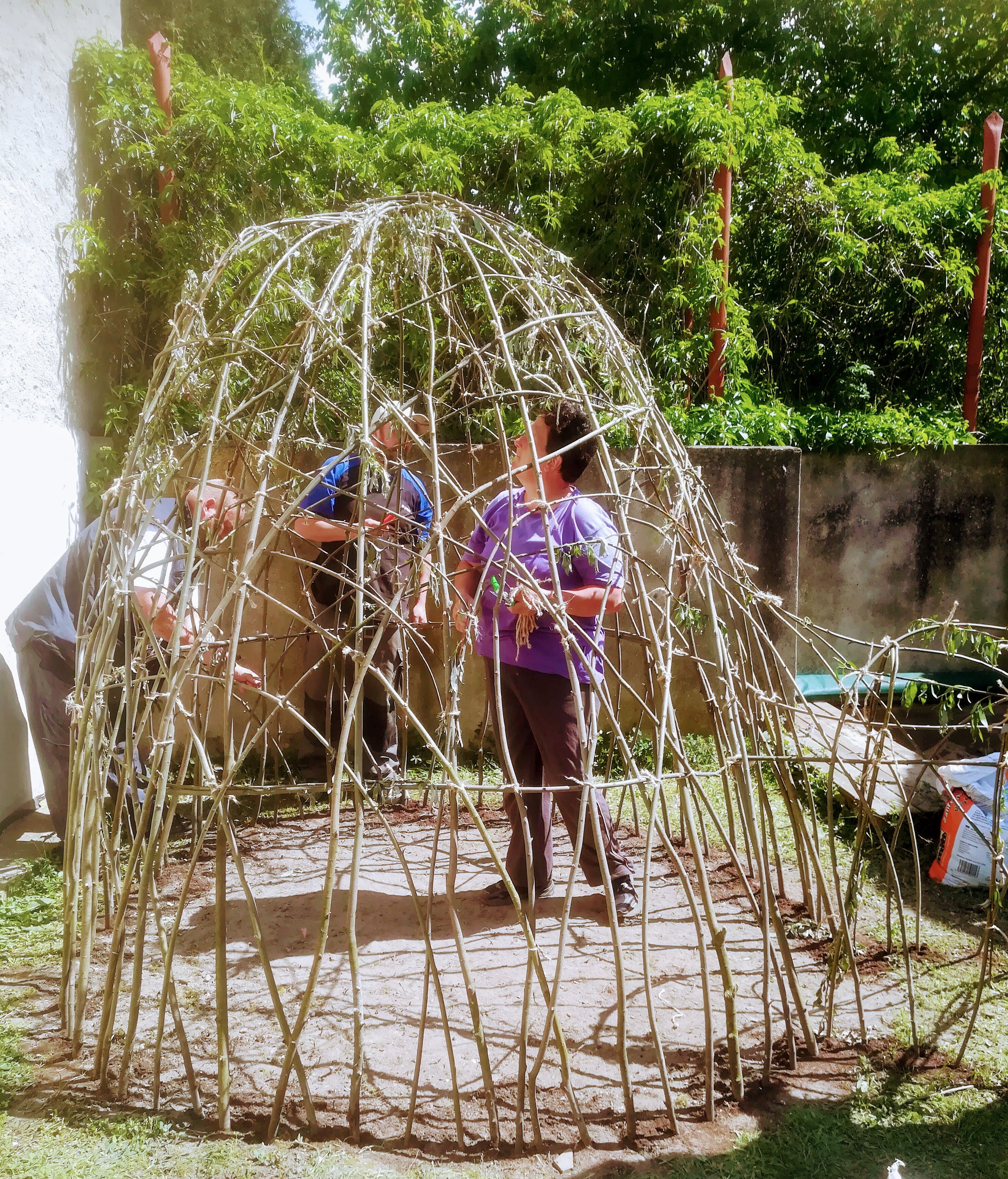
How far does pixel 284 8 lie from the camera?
36.6ft

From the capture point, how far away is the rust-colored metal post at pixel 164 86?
4.68 m

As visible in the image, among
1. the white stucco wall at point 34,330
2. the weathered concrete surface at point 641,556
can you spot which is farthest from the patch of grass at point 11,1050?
the weathered concrete surface at point 641,556

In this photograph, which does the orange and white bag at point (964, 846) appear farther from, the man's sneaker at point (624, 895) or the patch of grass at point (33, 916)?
the patch of grass at point (33, 916)

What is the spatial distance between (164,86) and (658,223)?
3097 mm

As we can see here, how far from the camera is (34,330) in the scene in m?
4.27

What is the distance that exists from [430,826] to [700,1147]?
2292mm

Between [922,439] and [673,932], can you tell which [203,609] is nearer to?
[673,932]

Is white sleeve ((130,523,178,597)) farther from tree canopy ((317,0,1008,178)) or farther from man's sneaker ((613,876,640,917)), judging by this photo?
tree canopy ((317,0,1008,178))

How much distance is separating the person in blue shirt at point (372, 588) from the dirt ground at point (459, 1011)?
2.11ft

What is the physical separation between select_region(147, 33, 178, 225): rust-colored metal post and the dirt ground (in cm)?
362

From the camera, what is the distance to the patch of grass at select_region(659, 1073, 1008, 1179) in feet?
6.81

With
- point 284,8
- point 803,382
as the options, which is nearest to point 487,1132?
point 803,382

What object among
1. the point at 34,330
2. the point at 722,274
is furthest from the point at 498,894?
the point at 722,274

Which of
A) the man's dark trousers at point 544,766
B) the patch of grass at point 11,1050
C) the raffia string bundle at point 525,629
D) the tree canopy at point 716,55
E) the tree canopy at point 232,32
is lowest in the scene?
the patch of grass at point 11,1050
